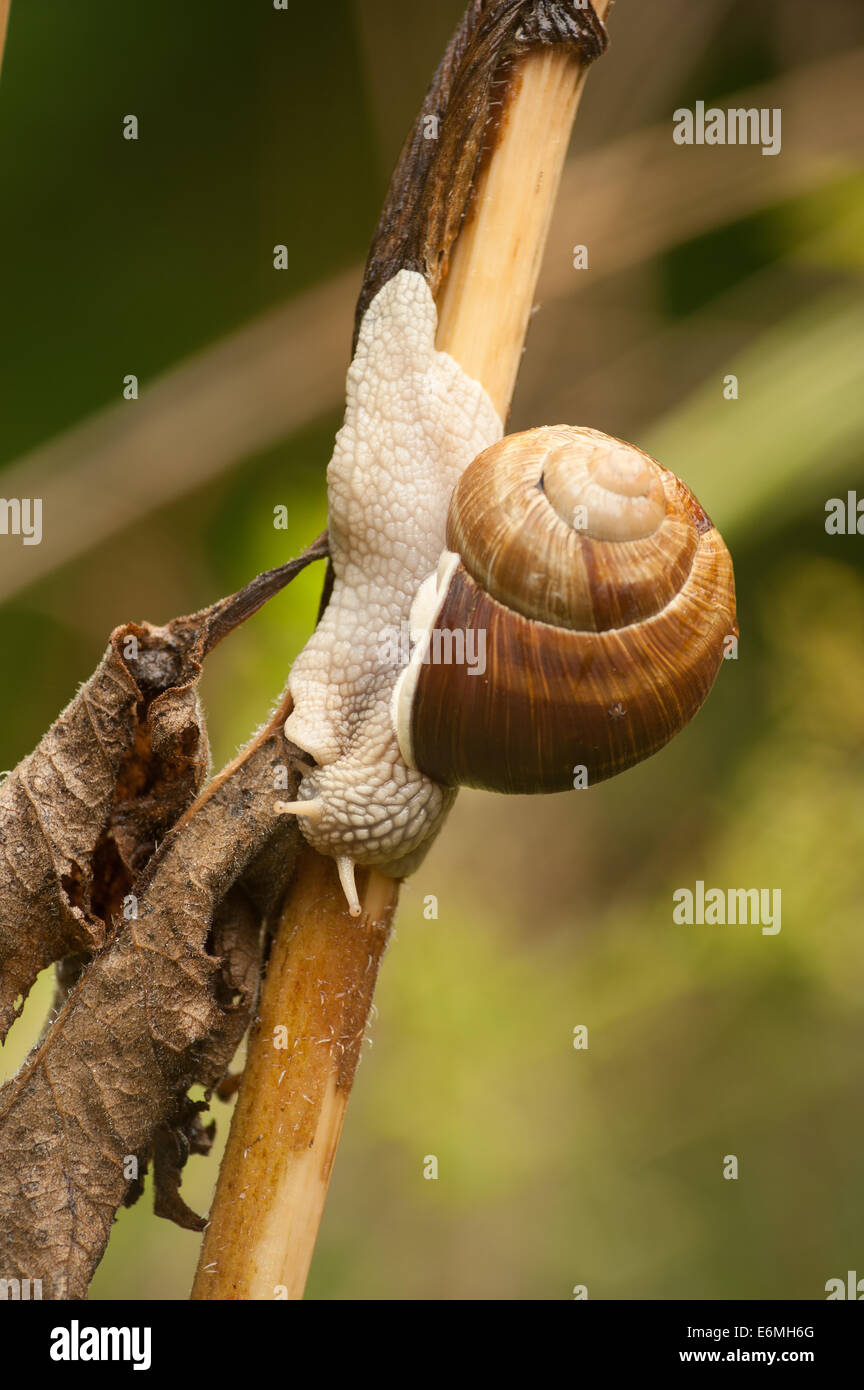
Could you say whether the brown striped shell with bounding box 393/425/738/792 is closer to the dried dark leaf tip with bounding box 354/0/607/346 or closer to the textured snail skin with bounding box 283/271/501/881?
the textured snail skin with bounding box 283/271/501/881

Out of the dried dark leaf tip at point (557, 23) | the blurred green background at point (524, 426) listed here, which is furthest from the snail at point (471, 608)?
Result: the blurred green background at point (524, 426)

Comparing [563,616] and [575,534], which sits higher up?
[575,534]

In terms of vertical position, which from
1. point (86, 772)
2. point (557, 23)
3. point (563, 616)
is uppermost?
point (557, 23)

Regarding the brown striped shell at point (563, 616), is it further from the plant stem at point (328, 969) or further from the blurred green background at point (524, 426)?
the blurred green background at point (524, 426)

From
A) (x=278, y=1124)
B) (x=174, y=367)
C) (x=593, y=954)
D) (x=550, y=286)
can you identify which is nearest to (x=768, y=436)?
(x=550, y=286)

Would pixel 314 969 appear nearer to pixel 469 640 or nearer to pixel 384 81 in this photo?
pixel 469 640

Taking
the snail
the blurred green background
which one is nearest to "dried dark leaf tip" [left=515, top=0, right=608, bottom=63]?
the snail

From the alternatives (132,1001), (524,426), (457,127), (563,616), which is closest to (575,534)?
(563,616)

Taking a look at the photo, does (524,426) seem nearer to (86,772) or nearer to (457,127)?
(457,127)
